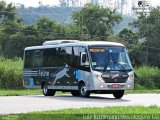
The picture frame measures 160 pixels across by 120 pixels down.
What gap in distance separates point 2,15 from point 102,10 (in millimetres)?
20319

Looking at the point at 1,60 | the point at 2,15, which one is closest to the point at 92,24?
the point at 2,15

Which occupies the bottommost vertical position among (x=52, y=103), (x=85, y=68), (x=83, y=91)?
(x=83, y=91)

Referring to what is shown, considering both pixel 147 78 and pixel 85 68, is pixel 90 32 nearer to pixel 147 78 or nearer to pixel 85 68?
pixel 147 78

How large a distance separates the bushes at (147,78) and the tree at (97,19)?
1439 inches

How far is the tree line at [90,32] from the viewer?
3408 inches

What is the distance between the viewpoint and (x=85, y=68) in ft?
88.2

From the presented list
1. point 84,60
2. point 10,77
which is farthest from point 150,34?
point 84,60

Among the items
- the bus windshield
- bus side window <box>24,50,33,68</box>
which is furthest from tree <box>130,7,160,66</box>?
the bus windshield

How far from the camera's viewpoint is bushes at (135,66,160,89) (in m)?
52.4

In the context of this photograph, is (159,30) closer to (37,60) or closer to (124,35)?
(124,35)

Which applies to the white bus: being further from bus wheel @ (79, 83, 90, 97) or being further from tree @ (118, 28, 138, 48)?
tree @ (118, 28, 138, 48)

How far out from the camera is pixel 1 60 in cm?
4744

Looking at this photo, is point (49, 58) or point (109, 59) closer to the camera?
point (109, 59)

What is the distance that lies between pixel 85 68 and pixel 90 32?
6676 cm
